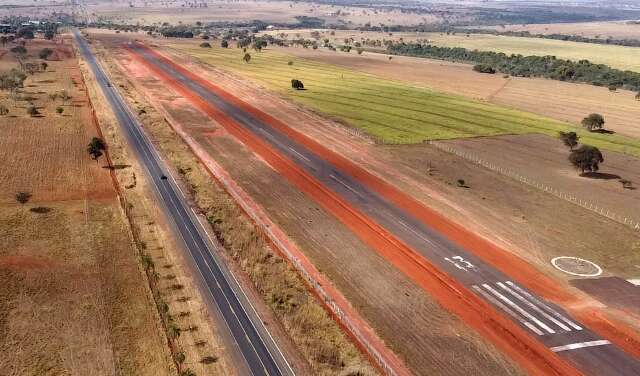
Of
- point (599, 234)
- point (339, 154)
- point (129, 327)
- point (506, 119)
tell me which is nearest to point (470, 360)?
point (129, 327)

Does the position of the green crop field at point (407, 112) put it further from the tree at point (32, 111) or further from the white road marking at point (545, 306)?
the tree at point (32, 111)

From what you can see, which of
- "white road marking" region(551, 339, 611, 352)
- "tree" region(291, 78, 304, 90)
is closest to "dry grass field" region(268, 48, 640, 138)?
"tree" region(291, 78, 304, 90)

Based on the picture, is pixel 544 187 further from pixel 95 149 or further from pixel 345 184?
pixel 95 149

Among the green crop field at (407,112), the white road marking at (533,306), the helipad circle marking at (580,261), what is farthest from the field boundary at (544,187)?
the white road marking at (533,306)

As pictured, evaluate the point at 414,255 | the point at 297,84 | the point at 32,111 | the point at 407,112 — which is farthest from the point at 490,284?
the point at 297,84

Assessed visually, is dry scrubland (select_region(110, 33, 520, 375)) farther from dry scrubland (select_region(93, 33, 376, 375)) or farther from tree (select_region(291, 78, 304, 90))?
tree (select_region(291, 78, 304, 90))
